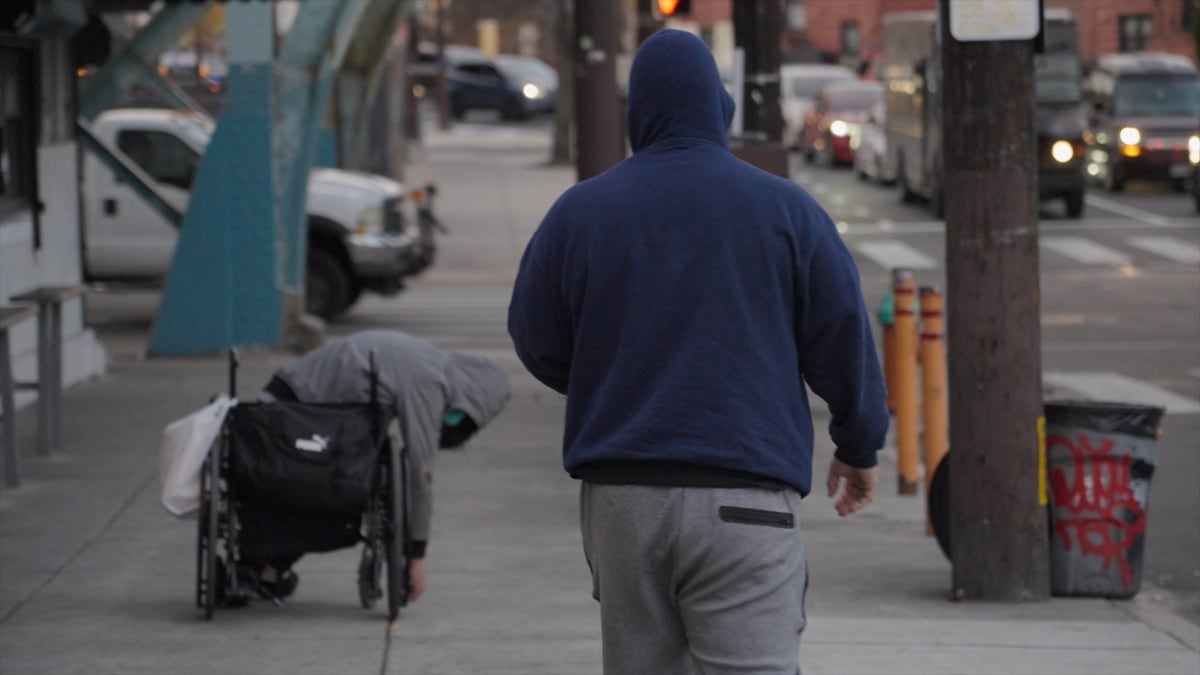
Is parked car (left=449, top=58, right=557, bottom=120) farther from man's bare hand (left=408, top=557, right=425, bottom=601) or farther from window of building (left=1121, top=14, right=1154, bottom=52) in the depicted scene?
man's bare hand (left=408, top=557, right=425, bottom=601)

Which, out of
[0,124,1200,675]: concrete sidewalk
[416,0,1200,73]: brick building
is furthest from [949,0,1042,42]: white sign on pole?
[0,124,1200,675]: concrete sidewalk

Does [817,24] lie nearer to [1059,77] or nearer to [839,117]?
[839,117]

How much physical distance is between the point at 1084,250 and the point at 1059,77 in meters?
4.76

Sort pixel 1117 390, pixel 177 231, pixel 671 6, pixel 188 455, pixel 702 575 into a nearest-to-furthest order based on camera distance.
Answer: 1. pixel 702 575
2. pixel 188 455
3. pixel 1117 390
4. pixel 671 6
5. pixel 177 231

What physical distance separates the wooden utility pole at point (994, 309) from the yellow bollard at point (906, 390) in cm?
274

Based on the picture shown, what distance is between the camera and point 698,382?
369 centimetres

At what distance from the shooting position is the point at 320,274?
17438mm

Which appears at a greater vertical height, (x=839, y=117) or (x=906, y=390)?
(x=839, y=117)

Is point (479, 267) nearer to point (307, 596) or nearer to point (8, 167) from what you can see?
point (8, 167)

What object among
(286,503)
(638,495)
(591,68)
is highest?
(591,68)

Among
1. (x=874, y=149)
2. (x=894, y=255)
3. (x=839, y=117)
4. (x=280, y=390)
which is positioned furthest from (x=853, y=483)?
(x=839, y=117)

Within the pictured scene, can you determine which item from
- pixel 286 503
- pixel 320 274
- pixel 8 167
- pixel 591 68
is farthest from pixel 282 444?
pixel 320 274

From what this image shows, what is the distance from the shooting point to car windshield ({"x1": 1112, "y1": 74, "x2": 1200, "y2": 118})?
3100cm

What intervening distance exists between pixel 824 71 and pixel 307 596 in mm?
38316
